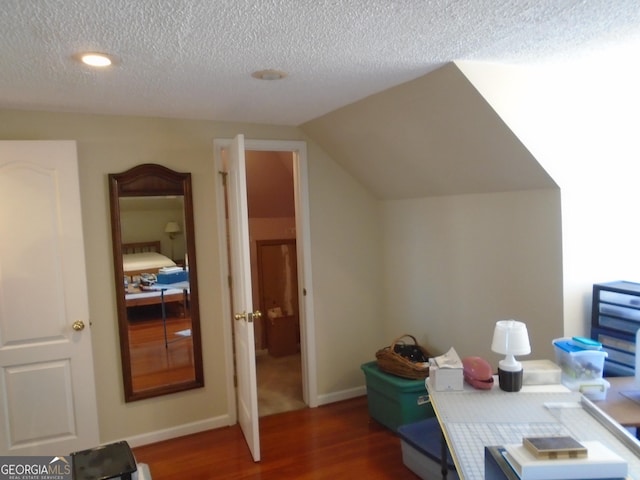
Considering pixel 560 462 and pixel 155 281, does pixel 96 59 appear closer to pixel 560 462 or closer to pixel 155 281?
pixel 155 281

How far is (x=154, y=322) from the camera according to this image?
3.11 meters

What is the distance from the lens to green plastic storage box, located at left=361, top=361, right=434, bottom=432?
294 cm

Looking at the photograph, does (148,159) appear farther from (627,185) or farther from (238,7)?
(627,185)

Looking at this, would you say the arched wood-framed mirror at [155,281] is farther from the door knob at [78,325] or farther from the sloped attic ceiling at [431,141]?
the sloped attic ceiling at [431,141]

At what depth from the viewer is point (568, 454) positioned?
116 centimetres

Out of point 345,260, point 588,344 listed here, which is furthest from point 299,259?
point 588,344

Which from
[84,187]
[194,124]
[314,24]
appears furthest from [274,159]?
[314,24]

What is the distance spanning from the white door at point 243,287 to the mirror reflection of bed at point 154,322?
410 mm

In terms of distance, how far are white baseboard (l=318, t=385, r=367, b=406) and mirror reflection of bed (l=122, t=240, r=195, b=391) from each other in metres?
1.08

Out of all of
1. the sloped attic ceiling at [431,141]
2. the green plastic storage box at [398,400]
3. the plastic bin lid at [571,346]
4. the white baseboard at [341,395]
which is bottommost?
the white baseboard at [341,395]

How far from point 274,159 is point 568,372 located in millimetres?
3111

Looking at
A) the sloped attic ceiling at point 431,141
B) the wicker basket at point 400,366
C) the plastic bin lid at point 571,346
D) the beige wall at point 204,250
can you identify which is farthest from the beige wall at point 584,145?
the beige wall at point 204,250

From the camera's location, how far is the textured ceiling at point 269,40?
145 cm

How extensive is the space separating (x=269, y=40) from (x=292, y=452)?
2.47 metres
